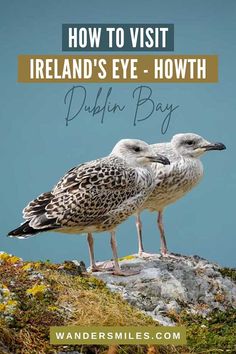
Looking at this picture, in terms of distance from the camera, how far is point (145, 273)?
42.2 ft

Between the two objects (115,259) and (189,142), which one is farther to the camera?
(189,142)

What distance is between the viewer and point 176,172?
1349cm

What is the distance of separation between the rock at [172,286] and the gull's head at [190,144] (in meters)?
1.42

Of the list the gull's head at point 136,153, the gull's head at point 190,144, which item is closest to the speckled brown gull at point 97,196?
the gull's head at point 136,153

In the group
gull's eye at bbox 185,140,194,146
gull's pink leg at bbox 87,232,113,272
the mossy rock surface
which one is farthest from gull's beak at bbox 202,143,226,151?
the mossy rock surface

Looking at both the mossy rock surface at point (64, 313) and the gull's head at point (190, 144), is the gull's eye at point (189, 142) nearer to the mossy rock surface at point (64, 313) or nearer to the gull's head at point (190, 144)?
the gull's head at point (190, 144)

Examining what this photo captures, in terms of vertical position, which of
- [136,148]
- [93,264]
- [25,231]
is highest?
[136,148]

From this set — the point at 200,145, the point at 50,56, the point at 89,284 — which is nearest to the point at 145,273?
the point at 89,284

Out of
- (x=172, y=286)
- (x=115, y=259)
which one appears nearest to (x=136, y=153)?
(x=115, y=259)

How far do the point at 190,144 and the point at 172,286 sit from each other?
2113 mm

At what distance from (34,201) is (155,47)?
2.32 m

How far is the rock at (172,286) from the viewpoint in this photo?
12.2 meters

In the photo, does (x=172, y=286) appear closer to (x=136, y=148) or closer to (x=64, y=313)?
(x=136, y=148)

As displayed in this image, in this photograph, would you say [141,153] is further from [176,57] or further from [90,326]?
[90,326]
